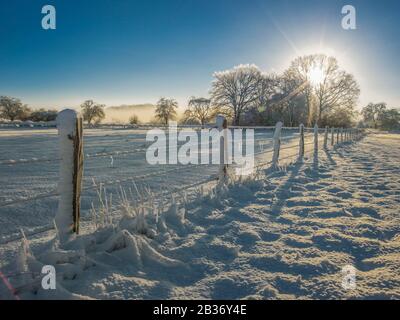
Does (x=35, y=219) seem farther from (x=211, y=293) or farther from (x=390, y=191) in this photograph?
(x=390, y=191)

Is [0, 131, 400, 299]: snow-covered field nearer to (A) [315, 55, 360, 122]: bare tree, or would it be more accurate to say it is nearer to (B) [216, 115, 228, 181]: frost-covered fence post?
(B) [216, 115, 228, 181]: frost-covered fence post

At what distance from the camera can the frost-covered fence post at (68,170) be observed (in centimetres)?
242

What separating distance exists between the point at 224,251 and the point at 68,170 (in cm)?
155

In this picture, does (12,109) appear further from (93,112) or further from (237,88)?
(237,88)

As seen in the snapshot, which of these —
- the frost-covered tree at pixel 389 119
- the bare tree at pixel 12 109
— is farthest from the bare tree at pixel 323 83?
the frost-covered tree at pixel 389 119

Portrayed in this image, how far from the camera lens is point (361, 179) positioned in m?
5.78

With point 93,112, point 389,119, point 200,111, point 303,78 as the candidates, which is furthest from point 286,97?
point 389,119

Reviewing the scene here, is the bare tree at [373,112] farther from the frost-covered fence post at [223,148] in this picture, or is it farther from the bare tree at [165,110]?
the frost-covered fence post at [223,148]

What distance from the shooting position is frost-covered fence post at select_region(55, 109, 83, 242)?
2422 mm

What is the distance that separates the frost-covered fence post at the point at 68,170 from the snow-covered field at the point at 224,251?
19 cm

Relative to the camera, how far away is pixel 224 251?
2.47 m

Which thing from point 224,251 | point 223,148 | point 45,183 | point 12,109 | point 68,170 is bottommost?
point 224,251
